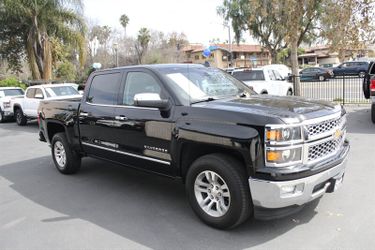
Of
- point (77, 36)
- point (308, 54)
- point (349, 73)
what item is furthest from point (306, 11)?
point (308, 54)

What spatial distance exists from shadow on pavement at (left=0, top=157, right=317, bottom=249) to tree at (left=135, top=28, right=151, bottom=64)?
5115cm

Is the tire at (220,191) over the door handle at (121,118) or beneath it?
beneath

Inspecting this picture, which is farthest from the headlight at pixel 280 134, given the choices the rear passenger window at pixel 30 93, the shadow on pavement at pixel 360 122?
the rear passenger window at pixel 30 93

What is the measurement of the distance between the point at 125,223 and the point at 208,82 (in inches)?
83.4

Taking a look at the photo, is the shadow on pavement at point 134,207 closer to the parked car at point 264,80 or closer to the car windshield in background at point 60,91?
the car windshield in background at point 60,91

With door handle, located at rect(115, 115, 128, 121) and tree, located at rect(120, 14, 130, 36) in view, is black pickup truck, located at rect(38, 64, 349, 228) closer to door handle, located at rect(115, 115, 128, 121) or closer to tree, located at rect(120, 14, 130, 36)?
door handle, located at rect(115, 115, 128, 121)

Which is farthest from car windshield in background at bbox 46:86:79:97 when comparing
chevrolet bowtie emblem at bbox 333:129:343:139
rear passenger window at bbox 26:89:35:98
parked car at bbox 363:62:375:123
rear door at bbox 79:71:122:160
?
chevrolet bowtie emblem at bbox 333:129:343:139

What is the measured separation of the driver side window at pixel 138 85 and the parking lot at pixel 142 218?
1.45 metres

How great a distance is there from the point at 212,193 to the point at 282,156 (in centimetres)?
94

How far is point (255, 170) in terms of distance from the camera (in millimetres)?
3553

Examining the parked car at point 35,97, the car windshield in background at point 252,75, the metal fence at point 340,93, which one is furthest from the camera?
the metal fence at point 340,93

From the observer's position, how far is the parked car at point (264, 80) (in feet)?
45.5

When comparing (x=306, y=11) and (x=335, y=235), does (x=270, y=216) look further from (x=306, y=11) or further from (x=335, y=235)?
(x=306, y=11)

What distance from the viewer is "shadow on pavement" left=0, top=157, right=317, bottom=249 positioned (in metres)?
3.86
